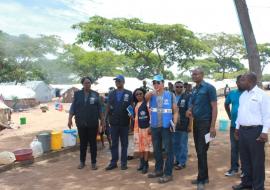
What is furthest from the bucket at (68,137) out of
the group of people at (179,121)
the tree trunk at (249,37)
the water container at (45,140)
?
the tree trunk at (249,37)

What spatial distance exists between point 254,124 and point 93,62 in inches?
2132

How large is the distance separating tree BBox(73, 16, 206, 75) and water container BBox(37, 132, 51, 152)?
17242 mm

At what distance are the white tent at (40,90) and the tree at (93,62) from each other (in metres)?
9.01

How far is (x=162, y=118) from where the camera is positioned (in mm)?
6195

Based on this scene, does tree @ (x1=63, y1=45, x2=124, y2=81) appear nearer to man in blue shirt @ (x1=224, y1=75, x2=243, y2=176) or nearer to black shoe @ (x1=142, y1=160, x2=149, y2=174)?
black shoe @ (x1=142, y1=160, x2=149, y2=174)

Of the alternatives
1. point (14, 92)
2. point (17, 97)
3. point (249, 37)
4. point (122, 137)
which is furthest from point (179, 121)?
point (14, 92)

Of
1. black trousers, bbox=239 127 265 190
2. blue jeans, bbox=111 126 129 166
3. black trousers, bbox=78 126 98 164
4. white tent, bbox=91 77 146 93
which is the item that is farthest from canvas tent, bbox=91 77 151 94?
black trousers, bbox=239 127 265 190

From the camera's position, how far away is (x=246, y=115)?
16.7 ft

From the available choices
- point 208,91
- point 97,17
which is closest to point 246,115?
point 208,91

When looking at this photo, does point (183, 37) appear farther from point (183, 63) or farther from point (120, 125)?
point (120, 125)

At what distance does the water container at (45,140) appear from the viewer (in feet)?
29.4

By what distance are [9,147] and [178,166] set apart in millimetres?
6463

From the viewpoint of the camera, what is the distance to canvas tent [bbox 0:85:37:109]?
1363 inches

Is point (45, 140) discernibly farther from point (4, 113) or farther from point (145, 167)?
point (4, 113)
